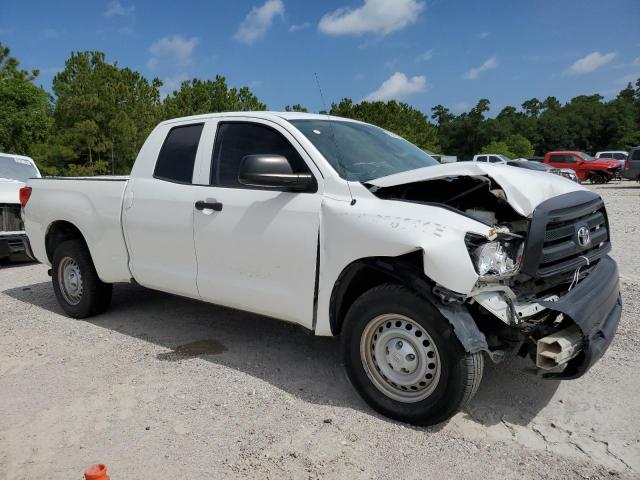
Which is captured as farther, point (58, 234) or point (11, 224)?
point (11, 224)

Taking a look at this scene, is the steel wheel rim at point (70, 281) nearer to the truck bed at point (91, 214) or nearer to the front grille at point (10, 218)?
the truck bed at point (91, 214)

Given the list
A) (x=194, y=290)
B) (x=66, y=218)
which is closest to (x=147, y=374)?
(x=194, y=290)

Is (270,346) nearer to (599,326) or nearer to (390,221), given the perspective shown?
(390,221)

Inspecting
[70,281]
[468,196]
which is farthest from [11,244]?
[468,196]

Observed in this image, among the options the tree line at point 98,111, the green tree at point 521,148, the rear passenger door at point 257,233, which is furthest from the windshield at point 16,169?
the green tree at point 521,148

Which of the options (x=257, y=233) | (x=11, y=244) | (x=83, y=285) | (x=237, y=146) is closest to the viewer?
(x=257, y=233)

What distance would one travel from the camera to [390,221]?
3.17 meters

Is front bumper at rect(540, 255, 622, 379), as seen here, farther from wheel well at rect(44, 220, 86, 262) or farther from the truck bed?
wheel well at rect(44, 220, 86, 262)

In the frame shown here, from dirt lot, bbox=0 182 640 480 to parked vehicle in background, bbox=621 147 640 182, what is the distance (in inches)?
883

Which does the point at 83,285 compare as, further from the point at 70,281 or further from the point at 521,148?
the point at 521,148

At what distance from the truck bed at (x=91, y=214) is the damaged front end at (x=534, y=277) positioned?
271cm

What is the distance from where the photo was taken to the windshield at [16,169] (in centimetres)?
959

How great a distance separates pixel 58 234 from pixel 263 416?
3.56 metres

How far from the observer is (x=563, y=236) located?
324cm
